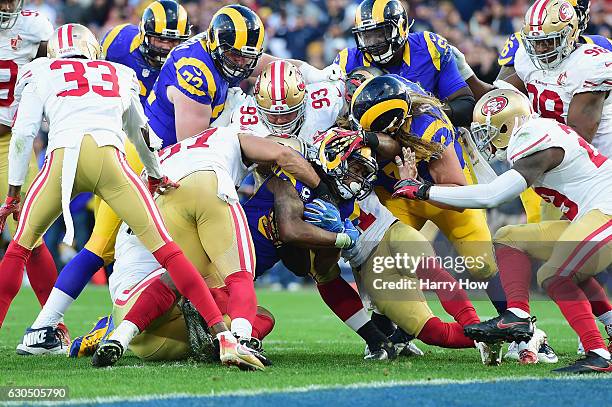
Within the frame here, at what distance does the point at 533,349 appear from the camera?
209 inches

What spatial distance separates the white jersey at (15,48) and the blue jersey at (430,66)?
2.25 metres

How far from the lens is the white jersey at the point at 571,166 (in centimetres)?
497

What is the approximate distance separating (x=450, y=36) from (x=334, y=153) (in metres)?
7.80

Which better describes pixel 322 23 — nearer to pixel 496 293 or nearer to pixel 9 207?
pixel 496 293

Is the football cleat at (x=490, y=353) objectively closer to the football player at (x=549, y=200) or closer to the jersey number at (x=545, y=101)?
the football player at (x=549, y=200)

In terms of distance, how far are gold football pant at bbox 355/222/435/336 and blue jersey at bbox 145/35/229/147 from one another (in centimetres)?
147

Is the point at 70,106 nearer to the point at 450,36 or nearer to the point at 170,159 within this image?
the point at 170,159

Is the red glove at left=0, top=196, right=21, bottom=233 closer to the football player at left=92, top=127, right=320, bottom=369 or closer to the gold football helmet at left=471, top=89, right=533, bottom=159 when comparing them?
the football player at left=92, top=127, right=320, bottom=369

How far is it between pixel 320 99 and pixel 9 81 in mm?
2197

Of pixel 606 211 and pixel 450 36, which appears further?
pixel 450 36

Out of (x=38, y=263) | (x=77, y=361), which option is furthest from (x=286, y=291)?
(x=77, y=361)

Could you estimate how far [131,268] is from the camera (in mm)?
5430

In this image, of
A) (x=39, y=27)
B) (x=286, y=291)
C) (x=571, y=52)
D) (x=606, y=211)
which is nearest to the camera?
(x=606, y=211)

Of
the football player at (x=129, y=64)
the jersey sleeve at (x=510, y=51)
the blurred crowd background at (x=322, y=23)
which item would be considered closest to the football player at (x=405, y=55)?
the jersey sleeve at (x=510, y=51)
